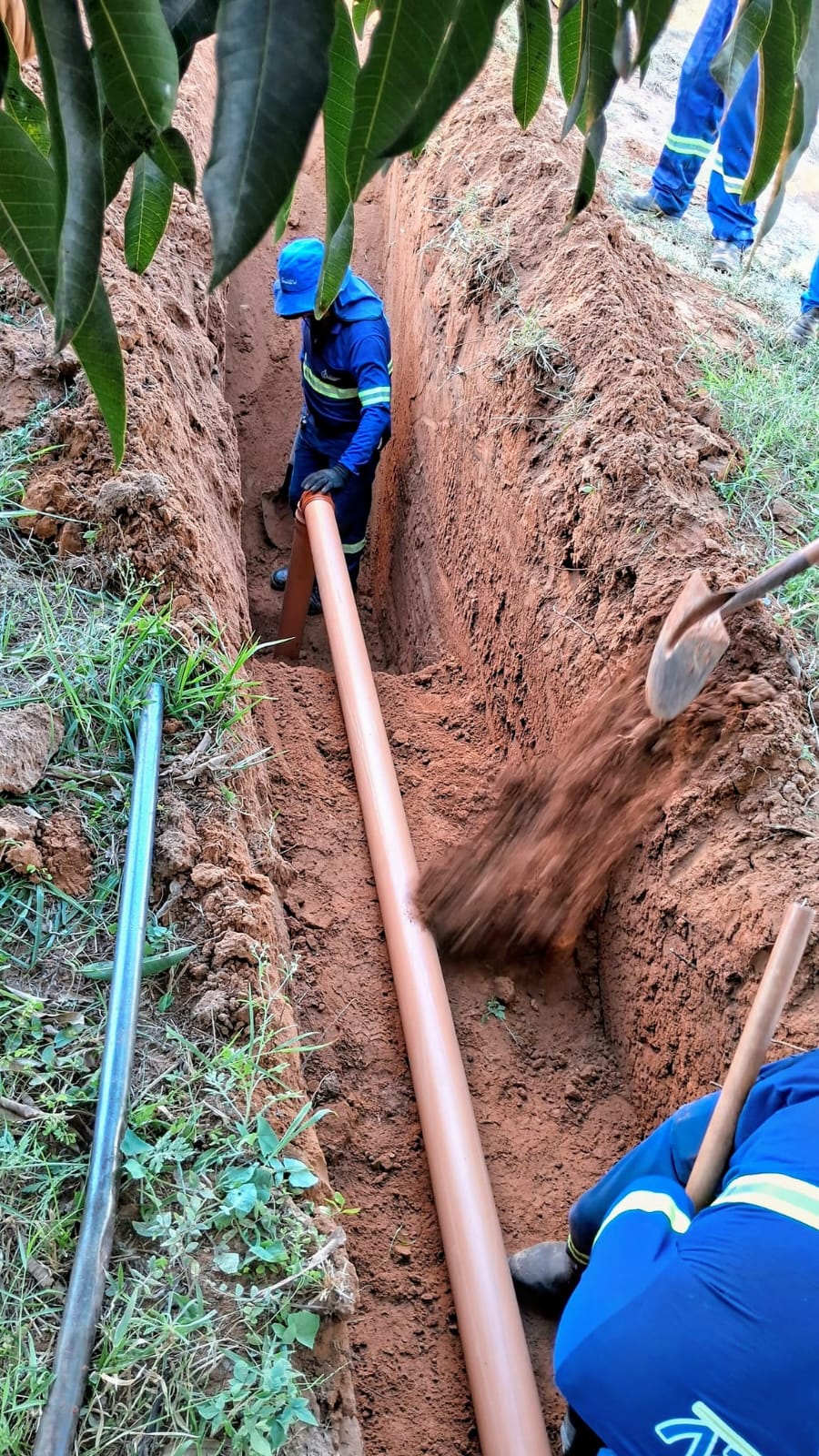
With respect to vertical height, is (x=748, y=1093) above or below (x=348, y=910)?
above

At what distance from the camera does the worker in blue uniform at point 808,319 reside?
4342 millimetres

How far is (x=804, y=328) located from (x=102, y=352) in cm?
433

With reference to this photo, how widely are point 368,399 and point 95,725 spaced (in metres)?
2.92

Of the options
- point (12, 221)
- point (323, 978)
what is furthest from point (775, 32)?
point (323, 978)

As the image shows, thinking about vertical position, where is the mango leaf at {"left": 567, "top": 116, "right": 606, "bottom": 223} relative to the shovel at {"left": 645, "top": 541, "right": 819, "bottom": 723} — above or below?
above

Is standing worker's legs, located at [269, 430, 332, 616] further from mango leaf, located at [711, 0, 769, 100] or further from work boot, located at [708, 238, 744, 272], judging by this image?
mango leaf, located at [711, 0, 769, 100]

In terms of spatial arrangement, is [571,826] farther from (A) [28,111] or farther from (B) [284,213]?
(A) [28,111]

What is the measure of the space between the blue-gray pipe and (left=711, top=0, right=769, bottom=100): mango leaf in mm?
1514

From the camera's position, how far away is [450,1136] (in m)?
2.13

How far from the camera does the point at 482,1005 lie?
2596 millimetres

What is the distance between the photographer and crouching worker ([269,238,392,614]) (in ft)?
14.6

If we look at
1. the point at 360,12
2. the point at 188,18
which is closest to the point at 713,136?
the point at 360,12

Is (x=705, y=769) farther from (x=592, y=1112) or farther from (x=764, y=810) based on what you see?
Result: (x=592, y=1112)

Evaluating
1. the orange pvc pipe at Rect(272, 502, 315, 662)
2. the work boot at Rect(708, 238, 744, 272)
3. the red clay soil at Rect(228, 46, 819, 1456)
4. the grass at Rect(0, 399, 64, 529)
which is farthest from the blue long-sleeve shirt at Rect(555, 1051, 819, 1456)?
the work boot at Rect(708, 238, 744, 272)
